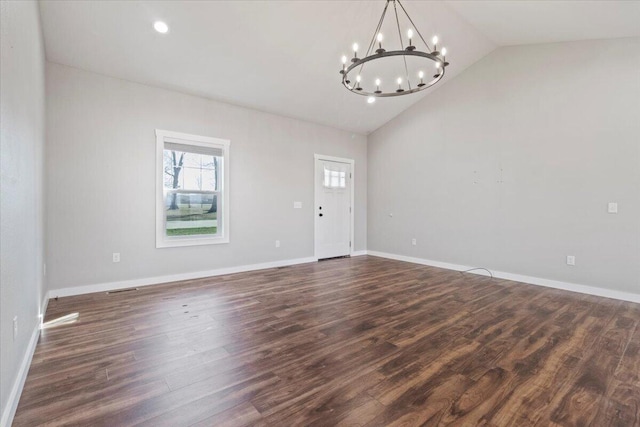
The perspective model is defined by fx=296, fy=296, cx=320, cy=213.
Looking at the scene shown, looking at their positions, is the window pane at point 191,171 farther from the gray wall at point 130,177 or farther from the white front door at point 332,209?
the white front door at point 332,209

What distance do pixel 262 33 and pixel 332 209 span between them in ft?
12.1

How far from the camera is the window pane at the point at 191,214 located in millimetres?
4484

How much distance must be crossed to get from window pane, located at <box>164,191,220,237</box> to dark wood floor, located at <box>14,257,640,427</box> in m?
1.11

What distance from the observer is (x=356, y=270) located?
17.6ft

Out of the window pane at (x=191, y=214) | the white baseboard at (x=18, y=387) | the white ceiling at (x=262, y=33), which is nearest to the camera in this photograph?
the white baseboard at (x=18, y=387)

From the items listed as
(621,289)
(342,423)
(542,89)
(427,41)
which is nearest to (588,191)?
(621,289)

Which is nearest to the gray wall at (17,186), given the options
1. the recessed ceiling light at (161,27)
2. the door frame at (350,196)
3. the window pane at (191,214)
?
the recessed ceiling light at (161,27)

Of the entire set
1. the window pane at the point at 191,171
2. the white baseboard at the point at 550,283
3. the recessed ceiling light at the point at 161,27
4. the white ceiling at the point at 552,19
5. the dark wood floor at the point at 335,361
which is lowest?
the dark wood floor at the point at 335,361

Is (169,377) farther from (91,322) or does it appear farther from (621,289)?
(621,289)

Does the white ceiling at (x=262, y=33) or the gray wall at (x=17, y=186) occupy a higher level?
the white ceiling at (x=262, y=33)

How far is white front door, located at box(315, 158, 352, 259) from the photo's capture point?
20.6ft

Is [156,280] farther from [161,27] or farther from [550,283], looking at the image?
→ [550,283]

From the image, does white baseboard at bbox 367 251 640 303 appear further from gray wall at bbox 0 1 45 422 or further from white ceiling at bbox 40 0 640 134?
gray wall at bbox 0 1 45 422

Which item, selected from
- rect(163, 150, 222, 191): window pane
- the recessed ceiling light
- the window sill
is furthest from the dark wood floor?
the recessed ceiling light
